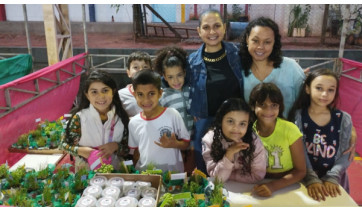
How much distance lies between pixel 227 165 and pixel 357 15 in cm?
1050

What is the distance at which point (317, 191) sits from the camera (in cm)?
145

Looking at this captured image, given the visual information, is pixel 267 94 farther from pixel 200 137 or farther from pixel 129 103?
pixel 129 103

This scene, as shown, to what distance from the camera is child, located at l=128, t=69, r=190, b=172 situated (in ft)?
5.60

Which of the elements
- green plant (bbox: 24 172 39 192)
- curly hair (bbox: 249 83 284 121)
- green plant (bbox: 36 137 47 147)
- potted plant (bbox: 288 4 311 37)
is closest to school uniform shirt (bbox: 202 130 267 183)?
curly hair (bbox: 249 83 284 121)

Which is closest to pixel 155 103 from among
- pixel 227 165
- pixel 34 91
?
pixel 227 165

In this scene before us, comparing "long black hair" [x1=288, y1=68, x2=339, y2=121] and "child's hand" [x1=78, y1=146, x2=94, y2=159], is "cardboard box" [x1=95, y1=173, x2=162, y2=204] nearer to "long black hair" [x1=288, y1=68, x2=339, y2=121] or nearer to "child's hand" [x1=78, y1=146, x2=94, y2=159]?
"child's hand" [x1=78, y1=146, x2=94, y2=159]

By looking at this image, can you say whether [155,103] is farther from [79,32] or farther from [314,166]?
[79,32]

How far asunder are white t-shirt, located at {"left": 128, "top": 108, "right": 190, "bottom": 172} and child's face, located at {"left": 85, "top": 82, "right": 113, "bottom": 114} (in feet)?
0.66

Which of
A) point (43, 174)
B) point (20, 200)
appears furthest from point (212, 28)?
point (20, 200)

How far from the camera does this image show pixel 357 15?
9.73 metres

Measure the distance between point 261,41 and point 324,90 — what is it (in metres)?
0.48

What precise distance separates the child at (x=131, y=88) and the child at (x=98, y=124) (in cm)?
32

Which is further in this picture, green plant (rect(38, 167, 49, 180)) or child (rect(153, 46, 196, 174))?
child (rect(153, 46, 196, 174))

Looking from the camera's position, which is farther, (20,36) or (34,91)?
(20,36)
